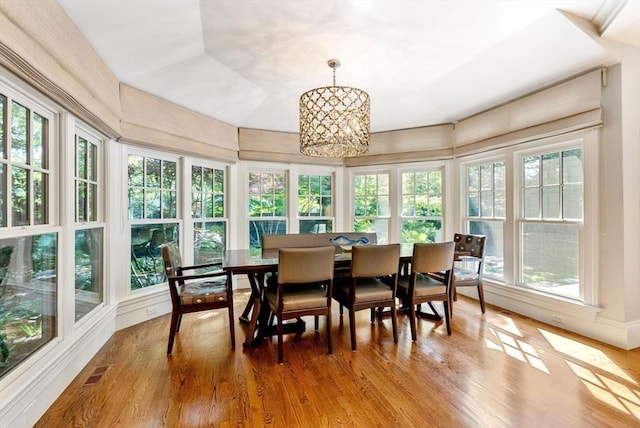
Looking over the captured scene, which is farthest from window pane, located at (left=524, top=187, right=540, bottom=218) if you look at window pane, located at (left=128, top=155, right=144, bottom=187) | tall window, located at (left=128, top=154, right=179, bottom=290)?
window pane, located at (left=128, top=155, right=144, bottom=187)

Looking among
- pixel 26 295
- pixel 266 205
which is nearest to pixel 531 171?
pixel 266 205

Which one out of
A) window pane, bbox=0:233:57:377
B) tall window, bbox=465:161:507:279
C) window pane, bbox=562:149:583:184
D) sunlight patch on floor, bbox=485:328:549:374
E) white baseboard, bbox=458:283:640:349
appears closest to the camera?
window pane, bbox=0:233:57:377

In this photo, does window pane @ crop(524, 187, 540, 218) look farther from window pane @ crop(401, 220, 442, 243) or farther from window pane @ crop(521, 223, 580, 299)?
window pane @ crop(401, 220, 442, 243)

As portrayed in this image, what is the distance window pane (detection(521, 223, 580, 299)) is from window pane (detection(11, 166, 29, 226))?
449 cm

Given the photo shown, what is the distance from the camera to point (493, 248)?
12.7 feet

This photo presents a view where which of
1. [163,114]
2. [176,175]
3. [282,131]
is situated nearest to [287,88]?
[282,131]

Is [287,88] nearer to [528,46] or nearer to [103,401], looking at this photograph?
[528,46]

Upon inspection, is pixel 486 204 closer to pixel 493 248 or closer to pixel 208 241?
pixel 493 248

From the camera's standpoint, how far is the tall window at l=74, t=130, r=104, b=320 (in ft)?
8.01

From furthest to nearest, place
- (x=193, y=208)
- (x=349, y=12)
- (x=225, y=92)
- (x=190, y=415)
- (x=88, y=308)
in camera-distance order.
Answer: (x=193, y=208) < (x=225, y=92) < (x=88, y=308) < (x=349, y=12) < (x=190, y=415)

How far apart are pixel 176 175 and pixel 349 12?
2.72 m

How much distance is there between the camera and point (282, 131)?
4621 mm

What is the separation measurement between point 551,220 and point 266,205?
12.1 ft

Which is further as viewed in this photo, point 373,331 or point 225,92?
point 225,92
